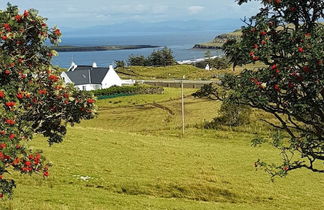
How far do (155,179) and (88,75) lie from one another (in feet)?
272

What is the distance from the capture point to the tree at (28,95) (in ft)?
30.4

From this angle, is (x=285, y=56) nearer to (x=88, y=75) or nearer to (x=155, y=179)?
(x=155, y=179)

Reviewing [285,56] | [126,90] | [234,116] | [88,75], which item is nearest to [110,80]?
[88,75]

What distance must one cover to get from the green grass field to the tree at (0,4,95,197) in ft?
26.1

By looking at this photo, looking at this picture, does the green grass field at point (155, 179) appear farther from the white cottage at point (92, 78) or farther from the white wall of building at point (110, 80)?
the white wall of building at point (110, 80)

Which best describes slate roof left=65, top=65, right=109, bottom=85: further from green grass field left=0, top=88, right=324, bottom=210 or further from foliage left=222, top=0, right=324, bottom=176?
foliage left=222, top=0, right=324, bottom=176

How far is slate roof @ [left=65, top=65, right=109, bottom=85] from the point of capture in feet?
341

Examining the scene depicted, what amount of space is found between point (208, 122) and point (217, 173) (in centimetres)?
2805

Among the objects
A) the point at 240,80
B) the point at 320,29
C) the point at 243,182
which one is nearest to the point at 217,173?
the point at 243,182

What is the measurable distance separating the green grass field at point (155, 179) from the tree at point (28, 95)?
7969 millimetres

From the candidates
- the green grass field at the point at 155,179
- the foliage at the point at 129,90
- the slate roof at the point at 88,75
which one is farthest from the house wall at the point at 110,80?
the green grass field at the point at 155,179

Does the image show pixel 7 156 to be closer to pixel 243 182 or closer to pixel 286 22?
pixel 286 22

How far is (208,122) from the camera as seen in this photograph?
58562mm

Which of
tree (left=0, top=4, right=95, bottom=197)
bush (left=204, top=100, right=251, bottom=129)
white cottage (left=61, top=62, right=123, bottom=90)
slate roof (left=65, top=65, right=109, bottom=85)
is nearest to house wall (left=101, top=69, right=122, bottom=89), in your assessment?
white cottage (left=61, top=62, right=123, bottom=90)
